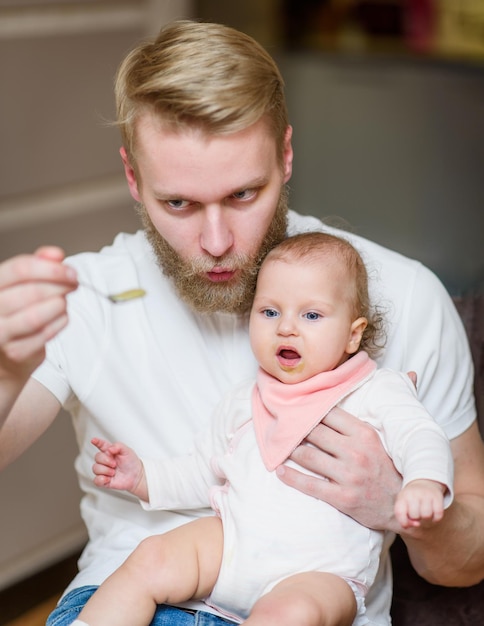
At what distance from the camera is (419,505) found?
1.02 m

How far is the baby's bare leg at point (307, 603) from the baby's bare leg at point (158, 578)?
0.11 m

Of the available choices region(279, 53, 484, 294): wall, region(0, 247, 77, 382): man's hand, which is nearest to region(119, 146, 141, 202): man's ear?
region(0, 247, 77, 382): man's hand

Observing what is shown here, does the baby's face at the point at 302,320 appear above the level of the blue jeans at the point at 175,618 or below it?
above

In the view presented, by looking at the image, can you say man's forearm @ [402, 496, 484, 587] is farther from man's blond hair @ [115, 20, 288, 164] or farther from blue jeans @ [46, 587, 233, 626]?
man's blond hair @ [115, 20, 288, 164]

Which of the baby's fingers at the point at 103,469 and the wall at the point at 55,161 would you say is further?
the wall at the point at 55,161

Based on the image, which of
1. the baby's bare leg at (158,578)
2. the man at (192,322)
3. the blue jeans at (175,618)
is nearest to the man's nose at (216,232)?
the man at (192,322)

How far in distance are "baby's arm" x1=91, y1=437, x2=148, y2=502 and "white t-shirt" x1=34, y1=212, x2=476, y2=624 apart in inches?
4.6

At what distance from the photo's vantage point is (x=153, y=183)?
1282 mm

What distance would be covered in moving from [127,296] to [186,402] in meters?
0.20

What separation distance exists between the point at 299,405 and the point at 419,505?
27 cm

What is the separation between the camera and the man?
1.21 m

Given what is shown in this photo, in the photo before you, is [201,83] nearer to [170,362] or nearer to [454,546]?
[170,362]

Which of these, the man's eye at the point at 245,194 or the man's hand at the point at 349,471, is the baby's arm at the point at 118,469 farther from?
the man's eye at the point at 245,194

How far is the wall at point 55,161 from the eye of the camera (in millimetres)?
2230
